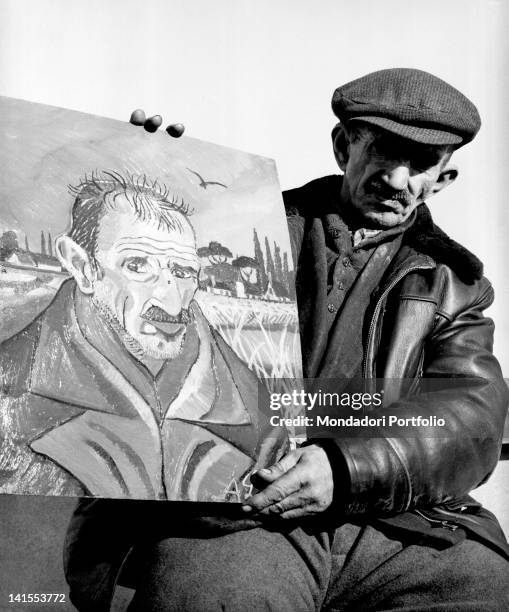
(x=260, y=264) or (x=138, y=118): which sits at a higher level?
(x=138, y=118)

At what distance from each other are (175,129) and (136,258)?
1.18ft

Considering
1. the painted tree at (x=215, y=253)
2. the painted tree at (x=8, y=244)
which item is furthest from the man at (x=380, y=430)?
the painted tree at (x=8, y=244)

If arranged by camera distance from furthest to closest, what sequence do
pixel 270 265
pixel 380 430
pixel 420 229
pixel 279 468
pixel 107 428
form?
pixel 420 229 → pixel 270 265 → pixel 380 430 → pixel 279 468 → pixel 107 428

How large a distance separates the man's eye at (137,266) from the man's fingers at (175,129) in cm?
36

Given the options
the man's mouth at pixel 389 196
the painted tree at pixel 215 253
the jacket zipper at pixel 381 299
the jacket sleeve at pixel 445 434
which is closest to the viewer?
the jacket sleeve at pixel 445 434

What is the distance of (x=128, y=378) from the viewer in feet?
6.24

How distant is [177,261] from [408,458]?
2.03 ft

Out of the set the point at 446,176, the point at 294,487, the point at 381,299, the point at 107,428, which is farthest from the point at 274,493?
the point at 446,176

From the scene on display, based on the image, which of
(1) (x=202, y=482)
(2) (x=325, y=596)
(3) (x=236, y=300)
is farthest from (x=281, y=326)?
(2) (x=325, y=596)

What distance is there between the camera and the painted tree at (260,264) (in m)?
2.16

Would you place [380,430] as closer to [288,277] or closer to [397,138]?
[288,277]

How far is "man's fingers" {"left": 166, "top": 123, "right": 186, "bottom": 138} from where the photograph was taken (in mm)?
2197

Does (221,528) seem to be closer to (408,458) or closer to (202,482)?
(202,482)

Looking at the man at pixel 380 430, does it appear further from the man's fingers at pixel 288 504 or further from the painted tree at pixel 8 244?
the painted tree at pixel 8 244
